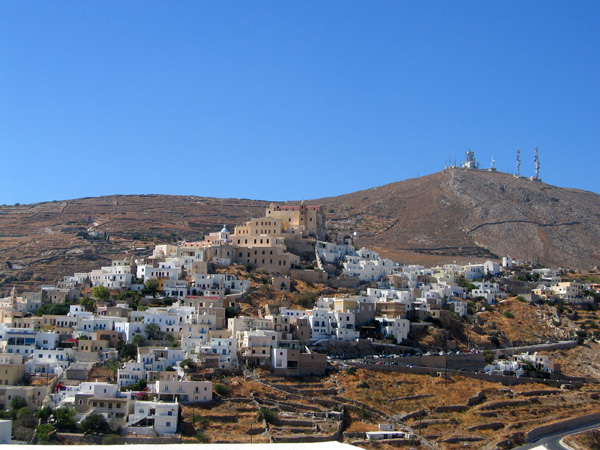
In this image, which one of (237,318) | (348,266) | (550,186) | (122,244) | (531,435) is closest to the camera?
(531,435)

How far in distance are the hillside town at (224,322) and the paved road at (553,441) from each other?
619 cm

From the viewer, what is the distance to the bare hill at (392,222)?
94.9m

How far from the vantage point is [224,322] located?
174 ft

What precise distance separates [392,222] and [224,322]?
211 feet

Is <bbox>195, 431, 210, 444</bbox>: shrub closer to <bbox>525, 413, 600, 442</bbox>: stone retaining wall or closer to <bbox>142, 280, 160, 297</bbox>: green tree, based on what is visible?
<bbox>525, 413, 600, 442</bbox>: stone retaining wall

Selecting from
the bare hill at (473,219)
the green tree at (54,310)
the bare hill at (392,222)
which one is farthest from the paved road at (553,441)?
the bare hill at (473,219)

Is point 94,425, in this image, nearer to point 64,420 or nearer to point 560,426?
point 64,420

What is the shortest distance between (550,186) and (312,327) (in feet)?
298

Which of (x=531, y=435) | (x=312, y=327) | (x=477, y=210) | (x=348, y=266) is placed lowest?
(x=531, y=435)

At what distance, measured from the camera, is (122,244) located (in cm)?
9694

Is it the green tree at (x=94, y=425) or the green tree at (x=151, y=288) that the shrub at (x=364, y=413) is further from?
the green tree at (x=151, y=288)

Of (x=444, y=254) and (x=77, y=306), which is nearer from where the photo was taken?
(x=77, y=306)

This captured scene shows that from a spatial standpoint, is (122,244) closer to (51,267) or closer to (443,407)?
(51,267)

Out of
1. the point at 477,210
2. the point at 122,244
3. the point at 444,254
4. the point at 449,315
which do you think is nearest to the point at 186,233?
the point at 122,244
